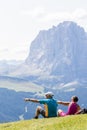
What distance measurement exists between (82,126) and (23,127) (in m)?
6.34

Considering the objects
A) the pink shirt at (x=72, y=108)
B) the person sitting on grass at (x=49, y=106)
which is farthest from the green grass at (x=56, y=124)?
the pink shirt at (x=72, y=108)

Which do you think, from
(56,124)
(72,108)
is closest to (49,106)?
(72,108)

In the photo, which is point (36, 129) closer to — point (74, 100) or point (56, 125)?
point (56, 125)

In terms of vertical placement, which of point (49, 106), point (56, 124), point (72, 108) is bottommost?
point (56, 124)

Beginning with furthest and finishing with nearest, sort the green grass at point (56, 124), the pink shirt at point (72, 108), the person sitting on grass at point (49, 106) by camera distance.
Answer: the pink shirt at point (72, 108) → the person sitting on grass at point (49, 106) → the green grass at point (56, 124)

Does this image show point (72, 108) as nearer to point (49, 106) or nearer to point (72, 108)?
point (72, 108)

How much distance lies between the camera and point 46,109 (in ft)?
117

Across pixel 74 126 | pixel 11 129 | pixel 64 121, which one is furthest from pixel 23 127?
pixel 74 126

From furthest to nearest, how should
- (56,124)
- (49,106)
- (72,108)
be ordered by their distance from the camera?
1. (72,108)
2. (49,106)
3. (56,124)

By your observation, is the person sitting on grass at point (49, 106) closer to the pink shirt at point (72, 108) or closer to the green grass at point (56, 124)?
the pink shirt at point (72, 108)

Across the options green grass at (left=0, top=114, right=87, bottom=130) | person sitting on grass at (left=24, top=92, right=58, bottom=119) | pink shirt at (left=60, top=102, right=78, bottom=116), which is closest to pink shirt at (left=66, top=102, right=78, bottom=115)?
pink shirt at (left=60, top=102, right=78, bottom=116)

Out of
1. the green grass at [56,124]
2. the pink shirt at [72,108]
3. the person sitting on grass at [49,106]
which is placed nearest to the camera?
the green grass at [56,124]

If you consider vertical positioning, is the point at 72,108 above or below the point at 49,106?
below

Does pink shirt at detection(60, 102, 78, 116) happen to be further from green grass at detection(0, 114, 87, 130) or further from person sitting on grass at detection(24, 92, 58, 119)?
green grass at detection(0, 114, 87, 130)
